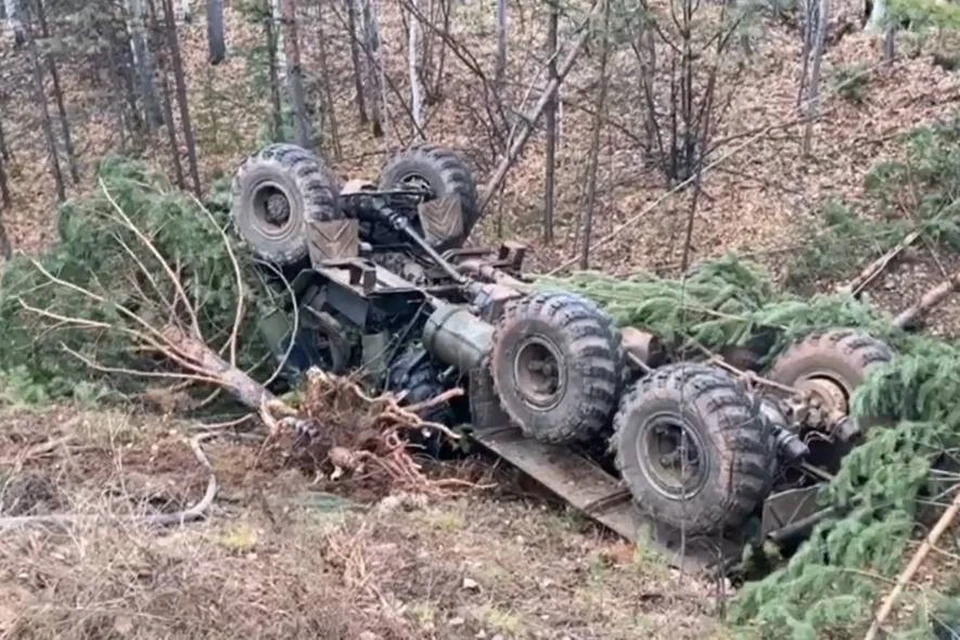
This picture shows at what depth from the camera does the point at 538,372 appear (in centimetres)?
693

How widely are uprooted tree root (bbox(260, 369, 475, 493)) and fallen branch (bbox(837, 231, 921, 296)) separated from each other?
497 centimetres

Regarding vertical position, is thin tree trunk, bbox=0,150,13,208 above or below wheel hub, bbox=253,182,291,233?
below

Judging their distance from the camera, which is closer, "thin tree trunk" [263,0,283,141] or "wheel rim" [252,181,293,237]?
"wheel rim" [252,181,293,237]

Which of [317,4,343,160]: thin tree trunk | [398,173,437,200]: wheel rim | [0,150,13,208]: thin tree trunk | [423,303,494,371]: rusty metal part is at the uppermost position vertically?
[398,173,437,200]: wheel rim

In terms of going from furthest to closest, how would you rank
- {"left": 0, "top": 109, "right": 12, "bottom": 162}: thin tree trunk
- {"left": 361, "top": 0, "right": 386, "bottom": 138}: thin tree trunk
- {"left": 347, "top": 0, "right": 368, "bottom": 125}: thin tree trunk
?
{"left": 0, "top": 109, "right": 12, "bottom": 162}: thin tree trunk → {"left": 347, "top": 0, "right": 368, "bottom": 125}: thin tree trunk → {"left": 361, "top": 0, "right": 386, "bottom": 138}: thin tree trunk

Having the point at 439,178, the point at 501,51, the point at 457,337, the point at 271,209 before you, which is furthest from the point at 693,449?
the point at 501,51

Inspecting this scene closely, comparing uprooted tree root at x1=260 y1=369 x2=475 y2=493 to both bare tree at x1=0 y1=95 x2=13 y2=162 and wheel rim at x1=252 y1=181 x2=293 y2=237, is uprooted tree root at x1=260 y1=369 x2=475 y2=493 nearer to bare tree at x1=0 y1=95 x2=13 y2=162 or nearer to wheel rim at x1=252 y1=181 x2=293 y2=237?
wheel rim at x1=252 y1=181 x2=293 y2=237

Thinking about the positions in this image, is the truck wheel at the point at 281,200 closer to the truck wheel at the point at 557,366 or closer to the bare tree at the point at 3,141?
the truck wheel at the point at 557,366

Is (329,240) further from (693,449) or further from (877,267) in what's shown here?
(877,267)

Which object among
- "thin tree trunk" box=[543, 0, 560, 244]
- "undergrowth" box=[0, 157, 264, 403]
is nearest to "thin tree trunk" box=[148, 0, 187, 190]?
"thin tree trunk" box=[543, 0, 560, 244]

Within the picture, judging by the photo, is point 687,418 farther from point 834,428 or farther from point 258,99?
point 258,99

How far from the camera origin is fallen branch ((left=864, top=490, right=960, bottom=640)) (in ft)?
13.2

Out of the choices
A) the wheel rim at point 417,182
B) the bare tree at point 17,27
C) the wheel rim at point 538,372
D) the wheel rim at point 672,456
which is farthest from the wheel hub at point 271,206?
the bare tree at point 17,27

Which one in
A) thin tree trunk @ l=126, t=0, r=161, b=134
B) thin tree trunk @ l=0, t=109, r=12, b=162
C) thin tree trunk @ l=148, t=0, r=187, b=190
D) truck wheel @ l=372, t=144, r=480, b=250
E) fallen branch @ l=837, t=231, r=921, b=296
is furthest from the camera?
thin tree trunk @ l=0, t=109, r=12, b=162
